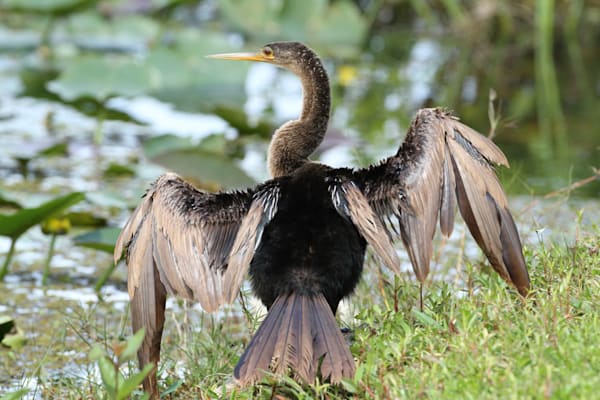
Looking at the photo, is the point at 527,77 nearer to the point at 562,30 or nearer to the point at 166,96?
the point at 562,30

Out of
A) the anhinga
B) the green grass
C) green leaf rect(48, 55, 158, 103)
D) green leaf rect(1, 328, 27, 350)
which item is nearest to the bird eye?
the anhinga

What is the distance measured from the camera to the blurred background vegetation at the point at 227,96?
5707 millimetres

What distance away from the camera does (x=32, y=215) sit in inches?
179

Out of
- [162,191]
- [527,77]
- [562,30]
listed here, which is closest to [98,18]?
[527,77]

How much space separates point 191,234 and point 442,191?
87 centimetres

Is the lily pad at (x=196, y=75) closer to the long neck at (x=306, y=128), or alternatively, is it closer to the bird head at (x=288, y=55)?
the bird head at (x=288, y=55)

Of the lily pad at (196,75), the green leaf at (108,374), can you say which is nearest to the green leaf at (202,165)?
the lily pad at (196,75)

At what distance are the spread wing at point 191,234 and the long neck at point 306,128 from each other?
0.50 meters

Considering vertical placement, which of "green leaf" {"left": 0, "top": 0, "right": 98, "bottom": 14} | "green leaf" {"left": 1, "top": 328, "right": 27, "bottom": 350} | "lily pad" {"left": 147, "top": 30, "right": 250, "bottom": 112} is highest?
"green leaf" {"left": 0, "top": 0, "right": 98, "bottom": 14}

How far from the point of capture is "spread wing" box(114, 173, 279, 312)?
3389 millimetres

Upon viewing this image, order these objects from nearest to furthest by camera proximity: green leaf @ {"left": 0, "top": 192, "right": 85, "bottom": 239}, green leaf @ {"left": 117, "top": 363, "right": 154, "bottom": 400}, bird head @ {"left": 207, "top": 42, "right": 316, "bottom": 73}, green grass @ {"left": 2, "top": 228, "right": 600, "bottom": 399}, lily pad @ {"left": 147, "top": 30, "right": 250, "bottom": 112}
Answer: green grass @ {"left": 2, "top": 228, "right": 600, "bottom": 399} < green leaf @ {"left": 117, "top": 363, "right": 154, "bottom": 400} < bird head @ {"left": 207, "top": 42, "right": 316, "bottom": 73} < green leaf @ {"left": 0, "top": 192, "right": 85, "bottom": 239} < lily pad @ {"left": 147, "top": 30, "right": 250, "bottom": 112}

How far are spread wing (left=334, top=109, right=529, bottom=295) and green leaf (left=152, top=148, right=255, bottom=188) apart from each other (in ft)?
8.08

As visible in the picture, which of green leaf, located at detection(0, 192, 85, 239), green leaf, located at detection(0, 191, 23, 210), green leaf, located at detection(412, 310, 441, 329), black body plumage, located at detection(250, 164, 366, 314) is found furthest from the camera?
green leaf, located at detection(0, 191, 23, 210)

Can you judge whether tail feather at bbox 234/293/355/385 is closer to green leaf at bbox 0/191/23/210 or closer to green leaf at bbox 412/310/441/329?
green leaf at bbox 412/310/441/329
